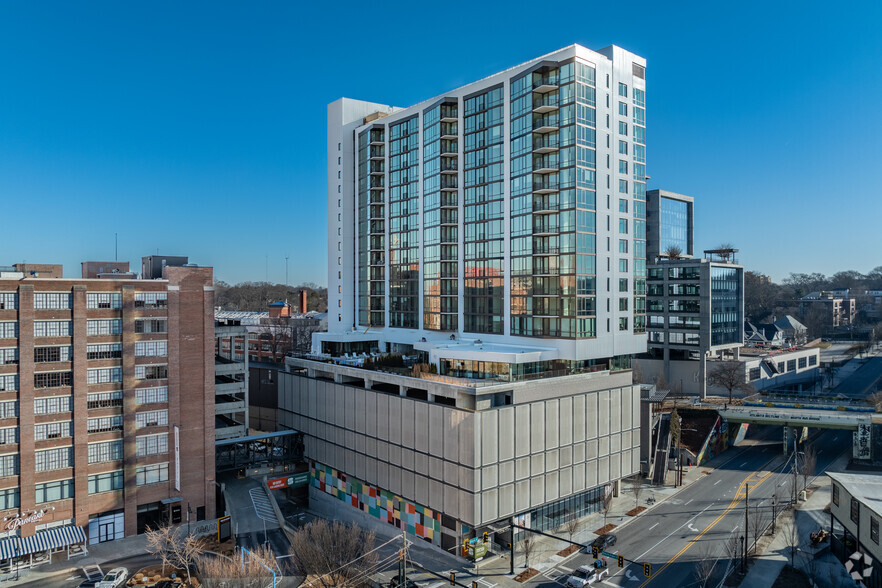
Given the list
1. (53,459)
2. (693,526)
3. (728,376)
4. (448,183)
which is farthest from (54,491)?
(728,376)

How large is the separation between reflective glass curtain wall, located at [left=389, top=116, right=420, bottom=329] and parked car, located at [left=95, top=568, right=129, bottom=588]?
39.3 meters

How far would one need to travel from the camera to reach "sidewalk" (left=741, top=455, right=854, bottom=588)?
40.8 metres

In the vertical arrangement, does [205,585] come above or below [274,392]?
below

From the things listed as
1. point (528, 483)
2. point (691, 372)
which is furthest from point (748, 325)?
point (528, 483)

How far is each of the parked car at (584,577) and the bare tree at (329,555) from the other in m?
14.6

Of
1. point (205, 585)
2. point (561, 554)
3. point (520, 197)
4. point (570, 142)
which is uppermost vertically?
point (570, 142)

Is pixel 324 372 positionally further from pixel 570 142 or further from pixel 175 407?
pixel 570 142

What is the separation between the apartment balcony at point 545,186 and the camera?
180ft

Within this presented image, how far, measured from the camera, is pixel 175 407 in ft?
172

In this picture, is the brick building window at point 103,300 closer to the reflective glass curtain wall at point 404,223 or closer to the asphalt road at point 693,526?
the reflective glass curtain wall at point 404,223

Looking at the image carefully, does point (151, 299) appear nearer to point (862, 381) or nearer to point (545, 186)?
point (545, 186)

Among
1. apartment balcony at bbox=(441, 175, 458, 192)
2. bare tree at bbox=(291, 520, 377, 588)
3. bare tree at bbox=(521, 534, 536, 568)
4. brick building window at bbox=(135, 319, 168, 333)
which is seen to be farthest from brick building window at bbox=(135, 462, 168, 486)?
apartment balcony at bbox=(441, 175, 458, 192)

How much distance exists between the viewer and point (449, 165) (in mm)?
66125

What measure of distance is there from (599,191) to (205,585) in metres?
46.7
